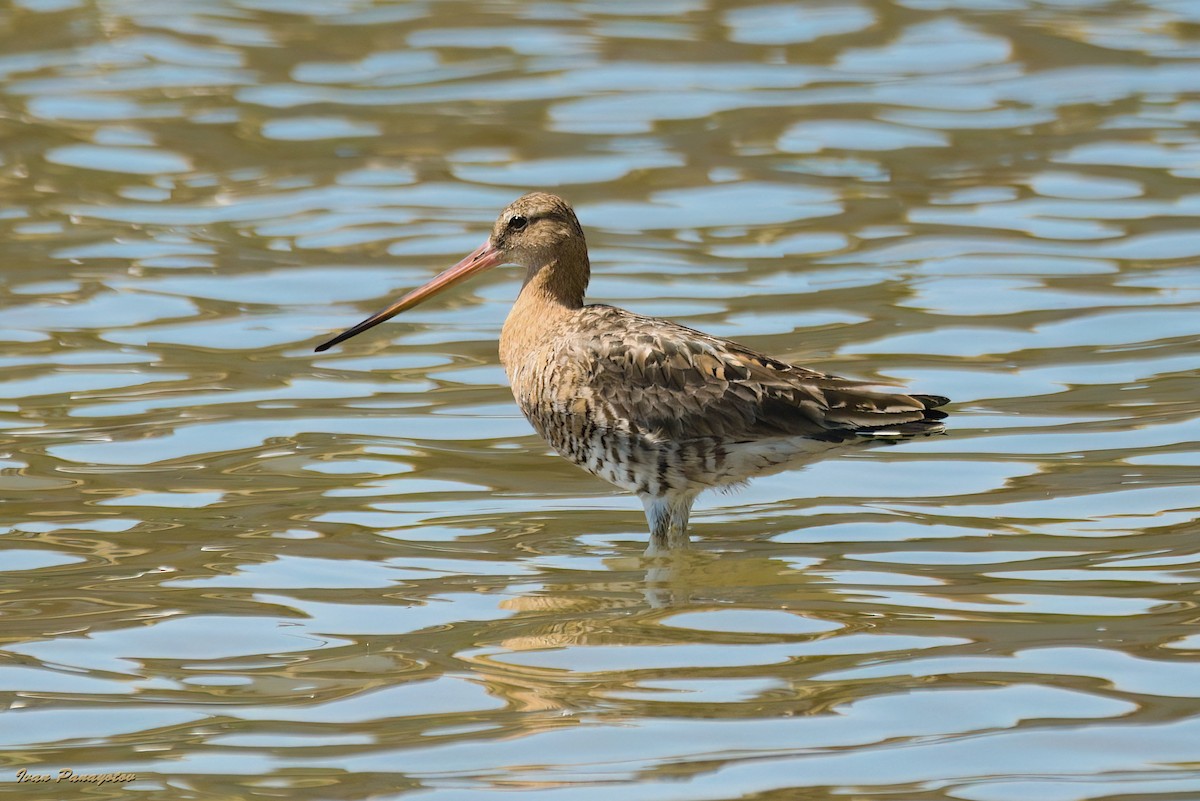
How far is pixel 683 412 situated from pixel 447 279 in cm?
188

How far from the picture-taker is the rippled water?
631 centimetres

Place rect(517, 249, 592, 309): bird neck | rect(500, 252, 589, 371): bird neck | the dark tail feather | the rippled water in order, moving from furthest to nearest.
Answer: rect(517, 249, 592, 309): bird neck < rect(500, 252, 589, 371): bird neck < the dark tail feather < the rippled water

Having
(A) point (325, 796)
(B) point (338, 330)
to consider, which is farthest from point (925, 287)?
(A) point (325, 796)

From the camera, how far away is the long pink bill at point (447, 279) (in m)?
9.66

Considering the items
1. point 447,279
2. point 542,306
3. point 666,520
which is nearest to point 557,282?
point 542,306

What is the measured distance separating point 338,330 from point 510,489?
276 cm

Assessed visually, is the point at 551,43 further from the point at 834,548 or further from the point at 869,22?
the point at 834,548

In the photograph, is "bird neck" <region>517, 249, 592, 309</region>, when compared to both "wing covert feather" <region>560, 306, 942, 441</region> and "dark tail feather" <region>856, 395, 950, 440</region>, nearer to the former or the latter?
"wing covert feather" <region>560, 306, 942, 441</region>

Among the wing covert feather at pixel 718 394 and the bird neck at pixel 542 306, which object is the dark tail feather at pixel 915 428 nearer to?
the wing covert feather at pixel 718 394

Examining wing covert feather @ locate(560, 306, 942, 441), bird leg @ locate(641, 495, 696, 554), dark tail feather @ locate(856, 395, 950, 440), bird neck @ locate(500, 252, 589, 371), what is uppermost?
bird neck @ locate(500, 252, 589, 371)

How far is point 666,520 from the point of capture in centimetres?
850

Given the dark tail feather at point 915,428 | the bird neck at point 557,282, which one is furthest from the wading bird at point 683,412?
the bird neck at point 557,282

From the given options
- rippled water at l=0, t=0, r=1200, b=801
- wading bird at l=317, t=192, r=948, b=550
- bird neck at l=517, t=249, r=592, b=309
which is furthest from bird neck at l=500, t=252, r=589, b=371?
rippled water at l=0, t=0, r=1200, b=801

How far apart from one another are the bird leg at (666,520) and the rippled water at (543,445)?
5.0 inches
